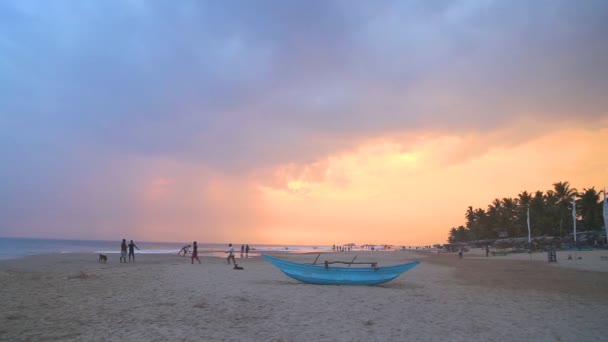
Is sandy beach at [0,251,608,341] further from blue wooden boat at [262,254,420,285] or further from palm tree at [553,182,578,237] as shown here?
palm tree at [553,182,578,237]

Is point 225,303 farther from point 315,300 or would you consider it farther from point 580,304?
point 580,304

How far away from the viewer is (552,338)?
886 centimetres

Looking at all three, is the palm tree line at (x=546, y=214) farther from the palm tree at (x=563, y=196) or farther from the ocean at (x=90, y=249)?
the ocean at (x=90, y=249)

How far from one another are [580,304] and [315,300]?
31.1 feet

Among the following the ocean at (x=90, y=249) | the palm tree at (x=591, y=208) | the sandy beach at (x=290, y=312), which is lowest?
the ocean at (x=90, y=249)

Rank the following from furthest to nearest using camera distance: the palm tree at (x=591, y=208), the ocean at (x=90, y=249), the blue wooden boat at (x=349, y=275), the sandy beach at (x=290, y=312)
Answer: the palm tree at (x=591, y=208) → the ocean at (x=90, y=249) → the blue wooden boat at (x=349, y=275) → the sandy beach at (x=290, y=312)

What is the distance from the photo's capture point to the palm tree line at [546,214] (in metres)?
66.3

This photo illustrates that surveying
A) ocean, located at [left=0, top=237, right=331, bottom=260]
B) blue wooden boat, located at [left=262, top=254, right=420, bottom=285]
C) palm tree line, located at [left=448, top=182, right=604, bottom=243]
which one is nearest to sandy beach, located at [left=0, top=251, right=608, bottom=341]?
blue wooden boat, located at [left=262, top=254, right=420, bottom=285]

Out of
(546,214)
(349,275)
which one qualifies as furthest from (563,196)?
(349,275)

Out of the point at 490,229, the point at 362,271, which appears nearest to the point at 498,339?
the point at 362,271

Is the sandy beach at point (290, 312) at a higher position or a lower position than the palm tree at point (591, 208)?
lower

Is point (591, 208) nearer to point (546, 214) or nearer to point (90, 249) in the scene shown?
point (546, 214)

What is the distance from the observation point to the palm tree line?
66312mm

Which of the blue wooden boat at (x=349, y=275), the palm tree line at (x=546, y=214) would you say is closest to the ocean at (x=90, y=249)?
the blue wooden boat at (x=349, y=275)
